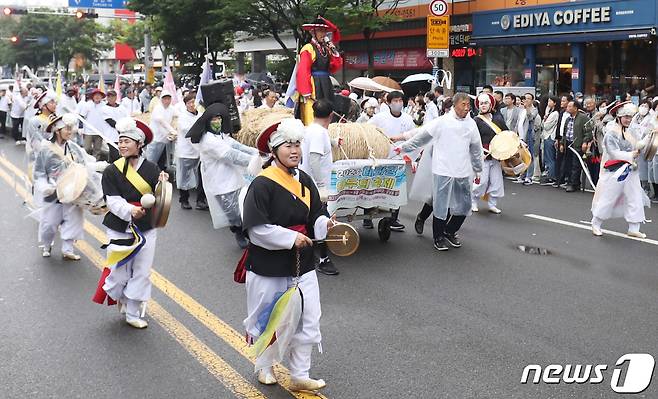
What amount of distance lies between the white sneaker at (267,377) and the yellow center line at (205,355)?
80mm

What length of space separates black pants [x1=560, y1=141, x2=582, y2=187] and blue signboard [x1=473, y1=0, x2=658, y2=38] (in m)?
11.2

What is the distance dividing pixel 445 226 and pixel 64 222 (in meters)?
4.31

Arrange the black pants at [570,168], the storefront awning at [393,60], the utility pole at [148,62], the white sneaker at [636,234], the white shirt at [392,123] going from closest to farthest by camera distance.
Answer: the white sneaker at [636,234] < the white shirt at [392,123] < the black pants at [570,168] < the storefront awning at [393,60] < the utility pole at [148,62]

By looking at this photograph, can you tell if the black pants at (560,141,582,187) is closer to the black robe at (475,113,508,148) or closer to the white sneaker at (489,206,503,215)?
the white sneaker at (489,206,503,215)

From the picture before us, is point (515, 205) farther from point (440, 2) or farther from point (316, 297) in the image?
point (440, 2)

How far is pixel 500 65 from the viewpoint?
30172mm

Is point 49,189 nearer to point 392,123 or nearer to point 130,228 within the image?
point 130,228

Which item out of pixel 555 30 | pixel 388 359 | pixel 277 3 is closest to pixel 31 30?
pixel 277 3

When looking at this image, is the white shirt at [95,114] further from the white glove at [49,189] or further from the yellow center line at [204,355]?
the yellow center line at [204,355]

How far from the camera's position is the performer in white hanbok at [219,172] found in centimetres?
903

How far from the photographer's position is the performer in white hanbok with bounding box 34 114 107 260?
832 cm

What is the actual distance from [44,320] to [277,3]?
2738 centimetres

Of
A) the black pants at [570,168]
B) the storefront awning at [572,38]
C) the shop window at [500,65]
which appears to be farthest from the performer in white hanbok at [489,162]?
the shop window at [500,65]

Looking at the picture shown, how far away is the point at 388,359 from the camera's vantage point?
543cm
